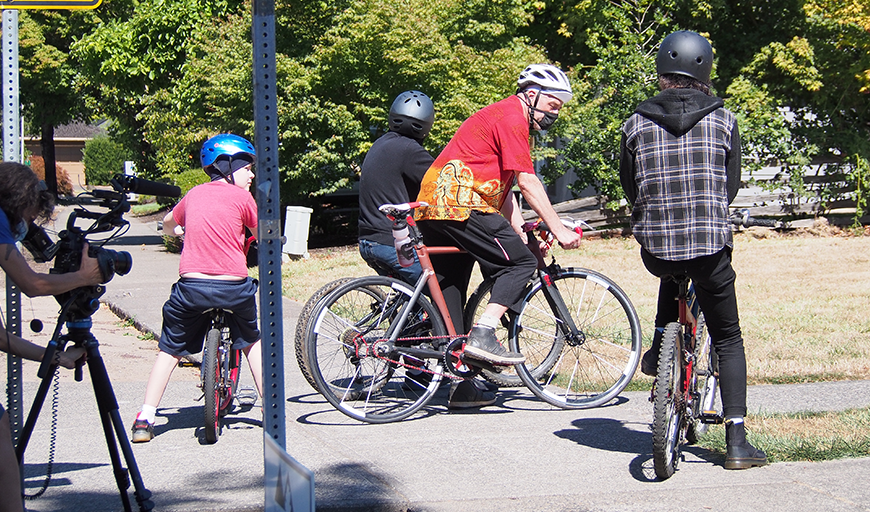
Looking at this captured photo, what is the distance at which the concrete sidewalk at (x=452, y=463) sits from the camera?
3.81 m

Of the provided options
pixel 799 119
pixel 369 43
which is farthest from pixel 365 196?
pixel 799 119

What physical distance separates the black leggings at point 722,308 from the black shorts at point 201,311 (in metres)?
2.22

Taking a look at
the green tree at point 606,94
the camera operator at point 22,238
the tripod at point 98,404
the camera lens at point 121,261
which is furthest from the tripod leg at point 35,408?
the green tree at point 606,94

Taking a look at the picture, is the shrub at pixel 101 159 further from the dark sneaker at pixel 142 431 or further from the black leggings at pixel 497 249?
the black leggings at pixel 497 249

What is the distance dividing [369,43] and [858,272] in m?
8.59

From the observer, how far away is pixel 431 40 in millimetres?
15352

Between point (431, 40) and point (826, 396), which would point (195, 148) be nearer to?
point (431, 40)

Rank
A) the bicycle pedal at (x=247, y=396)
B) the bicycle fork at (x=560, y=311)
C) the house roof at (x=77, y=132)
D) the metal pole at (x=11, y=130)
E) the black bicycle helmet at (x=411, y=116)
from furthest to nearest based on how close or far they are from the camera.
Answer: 1. the house roof at (x=77, y=132)
2. the black bicycle helmet at (x=411, y=116)
3. the bicycle pedal at (x=247, y=396)
4. the bicycle fork at (x=560, y=311)
5. the metal pole at (x=11, y=130)

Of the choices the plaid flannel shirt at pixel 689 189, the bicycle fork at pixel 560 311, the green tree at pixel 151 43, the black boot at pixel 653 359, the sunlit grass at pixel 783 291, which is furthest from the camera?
the green tree at pixel 151 43

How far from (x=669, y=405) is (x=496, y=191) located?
1726 millimetres

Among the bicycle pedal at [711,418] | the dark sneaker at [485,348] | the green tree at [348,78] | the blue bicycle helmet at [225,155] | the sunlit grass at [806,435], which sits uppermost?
the green tree at [348,78]

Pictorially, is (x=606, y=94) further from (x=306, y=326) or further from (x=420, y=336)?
(x=306, y=326)

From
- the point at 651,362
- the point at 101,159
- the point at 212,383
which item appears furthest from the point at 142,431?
the point at 101,159

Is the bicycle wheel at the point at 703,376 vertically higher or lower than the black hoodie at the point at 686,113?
lower
